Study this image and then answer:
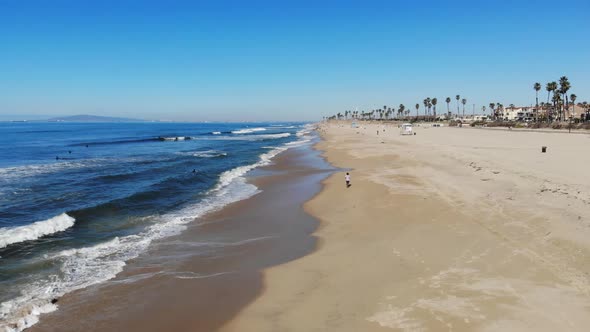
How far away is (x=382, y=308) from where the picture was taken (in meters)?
6.95

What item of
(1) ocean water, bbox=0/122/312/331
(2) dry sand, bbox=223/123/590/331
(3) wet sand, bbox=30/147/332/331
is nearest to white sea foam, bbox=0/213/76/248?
(1) ocean water, bbox=0/122/312/331

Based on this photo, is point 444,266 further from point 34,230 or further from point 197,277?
point 34,230

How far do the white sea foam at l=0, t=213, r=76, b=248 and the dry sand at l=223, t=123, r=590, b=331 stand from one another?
31.0 feet

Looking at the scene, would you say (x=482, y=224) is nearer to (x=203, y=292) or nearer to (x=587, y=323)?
(x=587, y=323)

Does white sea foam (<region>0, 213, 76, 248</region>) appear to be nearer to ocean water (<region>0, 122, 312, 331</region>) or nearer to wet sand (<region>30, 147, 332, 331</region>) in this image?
ocean water (<region>0, 122, 312, 331</region>)

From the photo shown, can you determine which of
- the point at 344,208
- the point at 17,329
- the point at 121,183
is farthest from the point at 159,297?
the point at 121,183

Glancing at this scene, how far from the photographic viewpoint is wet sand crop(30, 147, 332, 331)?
7.30m

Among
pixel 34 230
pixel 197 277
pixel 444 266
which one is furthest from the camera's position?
pixel 34 230

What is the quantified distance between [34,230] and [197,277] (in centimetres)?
824

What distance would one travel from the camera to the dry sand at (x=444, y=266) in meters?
6.47

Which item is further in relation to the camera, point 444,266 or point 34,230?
point 34,230

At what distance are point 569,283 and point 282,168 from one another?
24.5 m

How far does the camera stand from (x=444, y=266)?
8641 millimetres

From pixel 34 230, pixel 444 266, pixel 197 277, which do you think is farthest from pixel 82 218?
pixel 444 266
